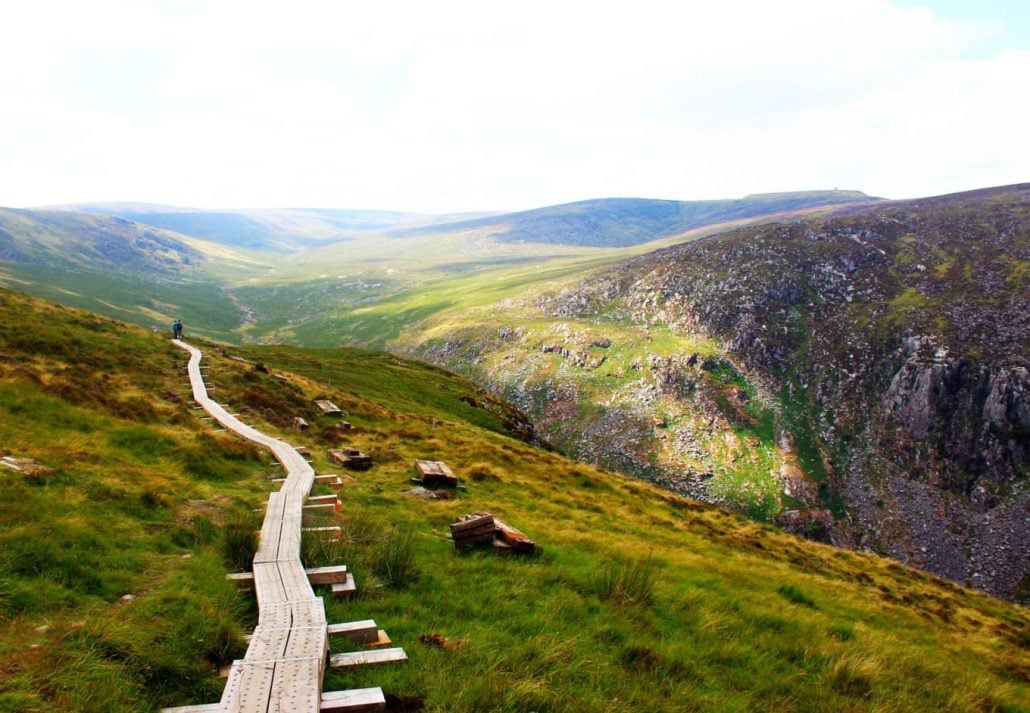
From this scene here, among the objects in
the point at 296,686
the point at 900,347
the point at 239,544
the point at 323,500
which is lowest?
the point at 900,347

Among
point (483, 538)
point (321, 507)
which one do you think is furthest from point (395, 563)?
point (321, 507)

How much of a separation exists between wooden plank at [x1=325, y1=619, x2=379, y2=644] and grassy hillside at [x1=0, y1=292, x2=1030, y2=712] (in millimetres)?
597

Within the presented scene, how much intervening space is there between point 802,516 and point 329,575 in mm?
86778

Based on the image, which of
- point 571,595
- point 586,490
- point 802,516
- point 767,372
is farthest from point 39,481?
point 767,372

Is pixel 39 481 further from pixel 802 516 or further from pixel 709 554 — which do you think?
pixel 802 516

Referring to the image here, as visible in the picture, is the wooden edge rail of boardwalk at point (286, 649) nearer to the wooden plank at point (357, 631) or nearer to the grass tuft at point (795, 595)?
the wooden plank at point (357, 631)

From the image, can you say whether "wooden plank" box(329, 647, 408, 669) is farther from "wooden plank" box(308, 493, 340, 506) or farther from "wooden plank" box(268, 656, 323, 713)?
"wooden plank" box(308, 493, 340, 506)

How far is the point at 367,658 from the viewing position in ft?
26.9

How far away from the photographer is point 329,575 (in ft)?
36.3

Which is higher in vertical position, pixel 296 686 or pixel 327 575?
pixel 296 686

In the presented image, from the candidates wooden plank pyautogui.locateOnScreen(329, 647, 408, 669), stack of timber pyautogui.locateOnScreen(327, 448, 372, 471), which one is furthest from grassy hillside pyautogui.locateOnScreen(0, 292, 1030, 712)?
stack of timber pyautogui.locateOnScreen(327, 448, 372, 471)

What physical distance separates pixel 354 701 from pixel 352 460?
63.8ft

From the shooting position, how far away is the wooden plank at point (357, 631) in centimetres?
888

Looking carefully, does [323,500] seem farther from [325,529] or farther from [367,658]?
[367,658]
